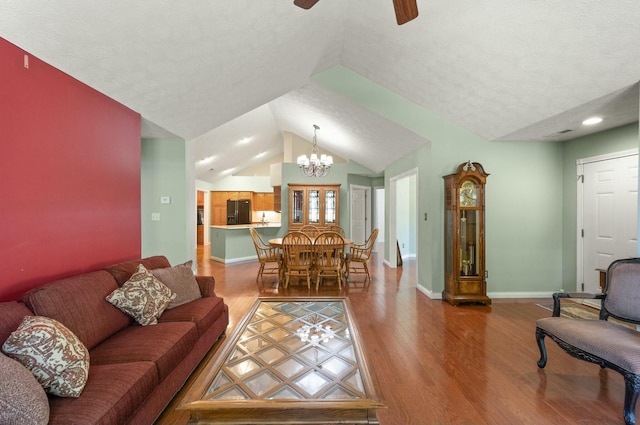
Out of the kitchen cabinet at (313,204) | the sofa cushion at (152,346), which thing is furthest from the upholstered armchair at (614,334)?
the kitchen cabinet at (313,204)

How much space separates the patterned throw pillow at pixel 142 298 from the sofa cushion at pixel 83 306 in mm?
64

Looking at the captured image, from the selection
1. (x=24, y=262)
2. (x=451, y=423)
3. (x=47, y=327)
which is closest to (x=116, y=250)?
(x=24, y=262)

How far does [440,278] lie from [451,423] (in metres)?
2.74

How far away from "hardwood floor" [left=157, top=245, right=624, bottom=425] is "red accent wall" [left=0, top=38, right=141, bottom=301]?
1365mm

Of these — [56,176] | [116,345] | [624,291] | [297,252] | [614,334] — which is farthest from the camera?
[297,252]

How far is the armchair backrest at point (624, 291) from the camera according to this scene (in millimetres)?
2217

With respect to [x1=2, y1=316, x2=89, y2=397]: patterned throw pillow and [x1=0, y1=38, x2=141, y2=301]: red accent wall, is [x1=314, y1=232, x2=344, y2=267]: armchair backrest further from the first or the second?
[x1=2, y1=316, x2=89, y2=397]: patterned throw pillow

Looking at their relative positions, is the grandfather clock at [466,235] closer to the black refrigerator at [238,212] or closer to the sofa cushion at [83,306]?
the sofa cushion at [83,306]

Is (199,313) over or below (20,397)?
below

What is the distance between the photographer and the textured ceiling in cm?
210

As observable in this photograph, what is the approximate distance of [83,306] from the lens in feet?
6.11

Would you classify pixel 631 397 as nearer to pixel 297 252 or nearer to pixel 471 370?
pixel 471 370

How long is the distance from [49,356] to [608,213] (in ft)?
18.5

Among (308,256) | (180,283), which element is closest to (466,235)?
(308,256)
